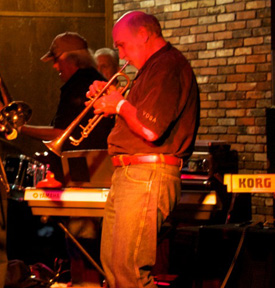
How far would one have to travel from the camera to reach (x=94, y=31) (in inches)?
294

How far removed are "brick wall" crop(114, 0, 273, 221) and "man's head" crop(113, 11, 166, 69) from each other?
A: 340 centimetres

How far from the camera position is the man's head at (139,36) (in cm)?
327

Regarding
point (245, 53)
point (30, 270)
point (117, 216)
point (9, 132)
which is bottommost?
point (30, 270)

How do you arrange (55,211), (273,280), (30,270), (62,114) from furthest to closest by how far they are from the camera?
1. (30,270)
2. (62,114)
3. (55,211)
4. (273,280)

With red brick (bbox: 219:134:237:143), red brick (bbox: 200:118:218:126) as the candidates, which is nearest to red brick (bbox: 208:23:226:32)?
red brick (bbox: 200:118:218:126)

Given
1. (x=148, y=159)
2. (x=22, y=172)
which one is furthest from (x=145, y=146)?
(x=22, y=172)

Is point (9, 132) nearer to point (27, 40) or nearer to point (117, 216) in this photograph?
point (117, 216)

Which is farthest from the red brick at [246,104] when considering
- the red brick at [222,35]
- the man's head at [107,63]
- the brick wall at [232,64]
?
the man's head at [107,63]

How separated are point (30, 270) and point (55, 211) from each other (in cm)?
134

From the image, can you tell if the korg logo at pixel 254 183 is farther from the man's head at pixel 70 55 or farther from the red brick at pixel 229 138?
the red brick at pixel 229 138

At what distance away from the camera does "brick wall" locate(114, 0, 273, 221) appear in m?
6.51

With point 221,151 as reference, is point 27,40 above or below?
above

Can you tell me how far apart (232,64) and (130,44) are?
11.7 feet

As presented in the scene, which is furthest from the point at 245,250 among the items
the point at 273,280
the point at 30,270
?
the point at 30,270
